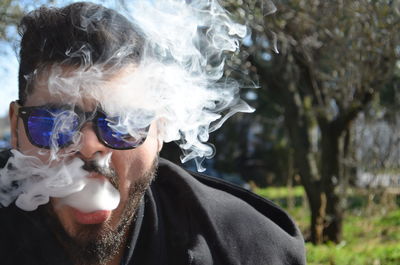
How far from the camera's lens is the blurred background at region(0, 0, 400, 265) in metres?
3.81

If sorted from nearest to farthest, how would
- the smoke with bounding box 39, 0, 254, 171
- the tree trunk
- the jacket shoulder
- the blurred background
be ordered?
the smoke with bounding box 39, 0, 254, 171 < the jacket shoulder < the blurred background < the tree trunk

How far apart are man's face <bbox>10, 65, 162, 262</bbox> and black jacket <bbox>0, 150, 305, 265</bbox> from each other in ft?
0.45

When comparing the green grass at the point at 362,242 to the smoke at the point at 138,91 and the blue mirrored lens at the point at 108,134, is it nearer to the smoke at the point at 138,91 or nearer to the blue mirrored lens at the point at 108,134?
the smoke at the point at 138,91

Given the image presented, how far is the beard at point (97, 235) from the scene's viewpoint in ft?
6.22

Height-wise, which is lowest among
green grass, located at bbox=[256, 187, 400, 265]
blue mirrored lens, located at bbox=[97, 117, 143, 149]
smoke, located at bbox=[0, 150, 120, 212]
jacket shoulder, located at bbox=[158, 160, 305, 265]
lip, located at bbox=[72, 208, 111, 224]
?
green grass, located at bbox=[256, 187, 400, 265]

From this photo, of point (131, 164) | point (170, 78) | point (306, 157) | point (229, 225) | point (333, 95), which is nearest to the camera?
point (131, 164)

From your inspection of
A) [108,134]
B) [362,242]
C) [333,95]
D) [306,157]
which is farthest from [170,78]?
[362,242]

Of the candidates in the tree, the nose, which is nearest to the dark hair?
the nose

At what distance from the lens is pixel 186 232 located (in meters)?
2.25

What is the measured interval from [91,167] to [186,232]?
579 millimetres

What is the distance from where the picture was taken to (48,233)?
6.48ft

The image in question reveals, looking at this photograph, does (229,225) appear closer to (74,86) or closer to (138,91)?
(138,91)

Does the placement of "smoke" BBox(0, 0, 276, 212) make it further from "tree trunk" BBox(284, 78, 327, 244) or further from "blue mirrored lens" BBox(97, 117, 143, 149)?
"tree trunk" BBox(284, 78, 327, 244)

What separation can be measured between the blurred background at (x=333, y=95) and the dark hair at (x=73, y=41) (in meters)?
0.39
